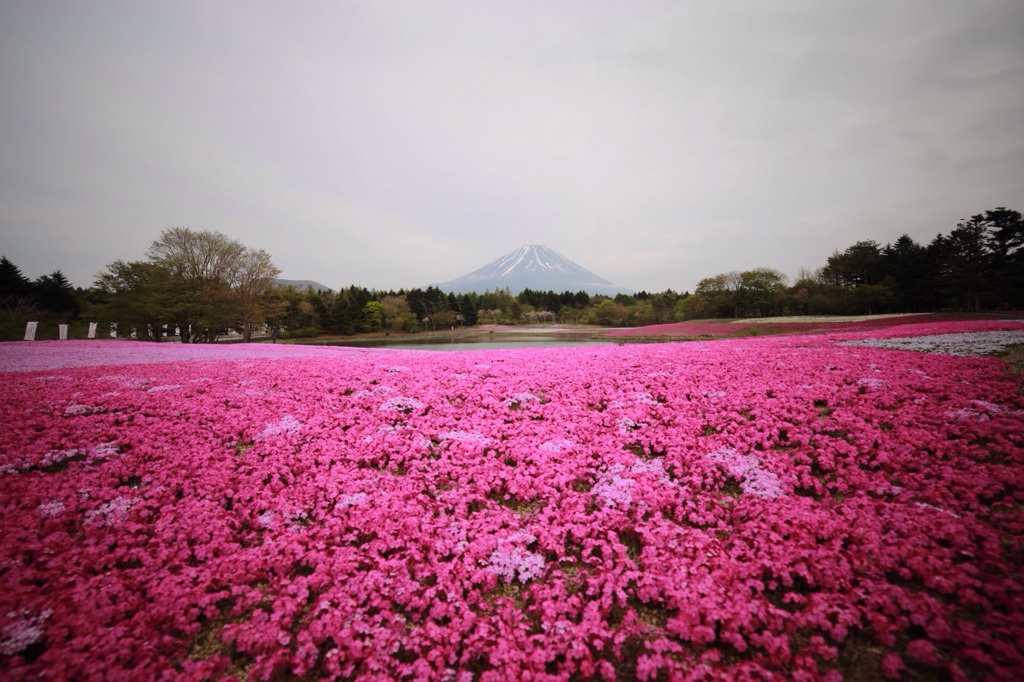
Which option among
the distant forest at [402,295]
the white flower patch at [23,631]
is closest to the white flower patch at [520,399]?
the white flower patch at [23,631]

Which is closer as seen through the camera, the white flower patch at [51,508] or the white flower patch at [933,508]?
the white flower patch at [933,508]

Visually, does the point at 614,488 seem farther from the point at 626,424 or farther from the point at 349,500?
the point at 349,500

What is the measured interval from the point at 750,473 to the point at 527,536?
4.04 meters

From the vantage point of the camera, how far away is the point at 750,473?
19.2 feet

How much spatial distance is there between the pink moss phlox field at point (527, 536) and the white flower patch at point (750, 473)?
0.05 m

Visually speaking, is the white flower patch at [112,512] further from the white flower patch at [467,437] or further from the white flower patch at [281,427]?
the white flower patch at [467,437]

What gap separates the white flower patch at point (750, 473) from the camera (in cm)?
539

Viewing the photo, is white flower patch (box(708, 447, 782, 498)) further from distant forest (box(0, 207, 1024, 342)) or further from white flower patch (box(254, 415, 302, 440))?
distant forest (box(0, 207, 1024, 342))

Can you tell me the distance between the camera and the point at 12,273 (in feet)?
163

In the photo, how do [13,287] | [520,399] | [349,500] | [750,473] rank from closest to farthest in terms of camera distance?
[349,500]
[750,473]
[520,399]
[13,287]

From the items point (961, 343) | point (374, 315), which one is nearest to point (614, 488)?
point (961, 343)

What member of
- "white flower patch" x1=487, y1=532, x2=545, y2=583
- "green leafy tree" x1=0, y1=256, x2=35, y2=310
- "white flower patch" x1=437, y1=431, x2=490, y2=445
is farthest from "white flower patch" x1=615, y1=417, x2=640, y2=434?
"green leafy tree" x1=0, y1=256, x2=35, y2=310

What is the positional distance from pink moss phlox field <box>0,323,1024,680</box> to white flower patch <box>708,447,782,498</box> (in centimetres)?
5

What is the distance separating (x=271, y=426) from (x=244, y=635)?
5315 mm
